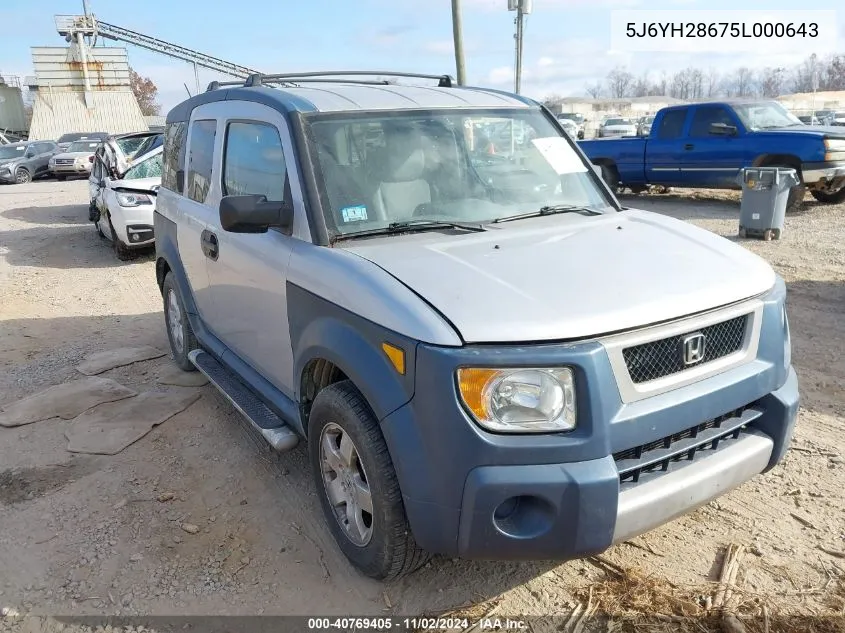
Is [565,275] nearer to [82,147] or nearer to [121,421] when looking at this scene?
[121,421]

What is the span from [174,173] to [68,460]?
7.03 feet

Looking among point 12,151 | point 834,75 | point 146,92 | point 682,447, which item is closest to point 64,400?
point 682,447

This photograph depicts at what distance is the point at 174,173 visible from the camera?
5160 mm

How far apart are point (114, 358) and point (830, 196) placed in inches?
474

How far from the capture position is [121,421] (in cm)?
472

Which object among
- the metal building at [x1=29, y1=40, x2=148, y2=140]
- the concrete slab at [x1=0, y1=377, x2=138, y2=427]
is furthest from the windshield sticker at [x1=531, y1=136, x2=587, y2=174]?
the metal building at [x1=29, y1=40, x2=148, y2=140]

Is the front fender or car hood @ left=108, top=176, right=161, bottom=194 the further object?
car hood @ left=108, top=176, right=161, bottom=194

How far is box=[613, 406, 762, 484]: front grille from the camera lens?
2.48 metres

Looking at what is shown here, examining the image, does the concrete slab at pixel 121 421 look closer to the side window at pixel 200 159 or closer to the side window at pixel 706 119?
the side window at pixel 200 159

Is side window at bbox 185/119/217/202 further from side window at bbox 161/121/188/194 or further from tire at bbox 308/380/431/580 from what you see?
tire at bbox 308/380/431/580

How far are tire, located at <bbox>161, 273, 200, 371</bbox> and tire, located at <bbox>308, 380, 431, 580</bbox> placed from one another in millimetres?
2359

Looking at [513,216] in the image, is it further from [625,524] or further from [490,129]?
[625,524]

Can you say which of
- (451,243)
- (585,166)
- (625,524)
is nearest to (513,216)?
(451,243)

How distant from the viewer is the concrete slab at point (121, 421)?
441 cm
